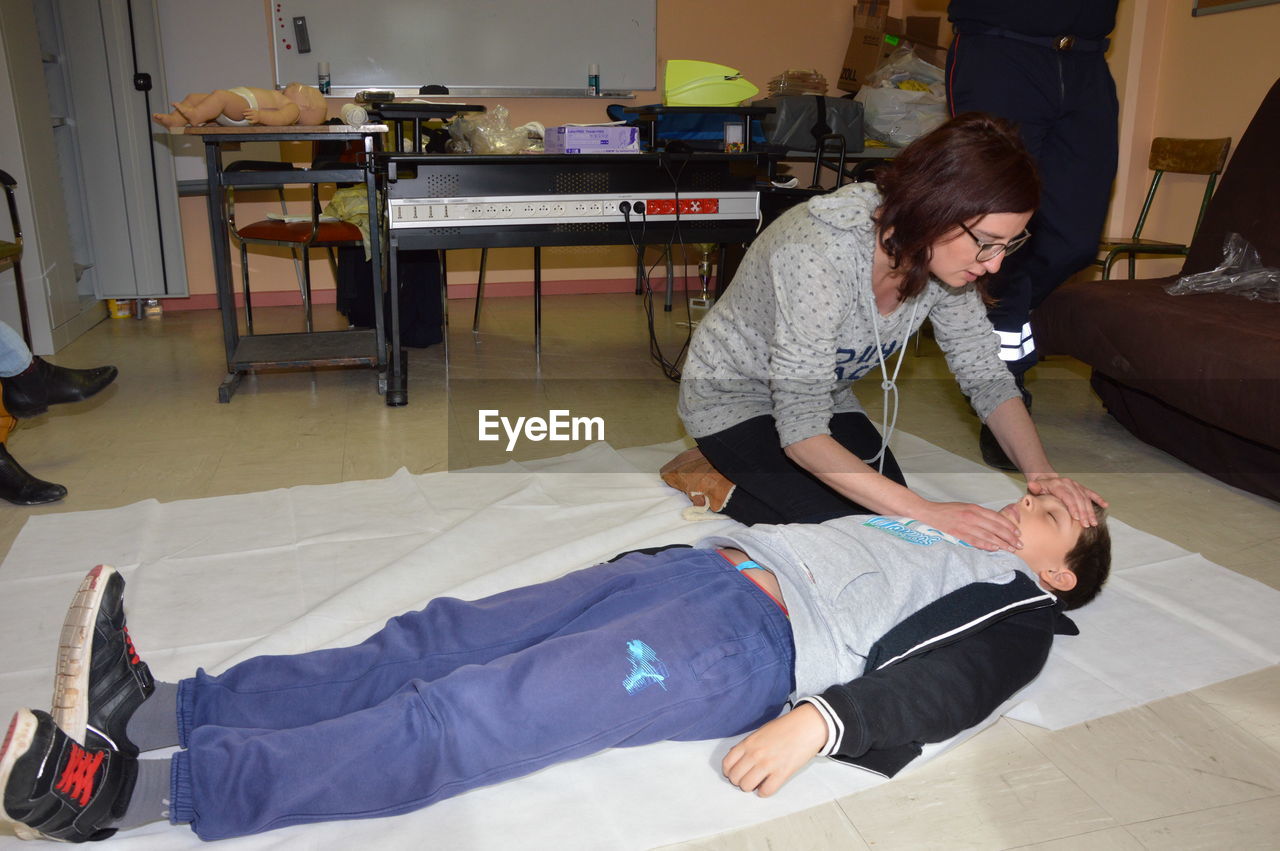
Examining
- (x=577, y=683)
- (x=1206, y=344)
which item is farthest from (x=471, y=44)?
(x=577, y=683)

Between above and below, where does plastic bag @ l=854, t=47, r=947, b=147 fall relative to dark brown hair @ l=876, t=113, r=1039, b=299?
above

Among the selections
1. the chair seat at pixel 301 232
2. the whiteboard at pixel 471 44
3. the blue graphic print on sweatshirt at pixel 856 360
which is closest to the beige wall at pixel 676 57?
the whiteboard at pixel 471 44

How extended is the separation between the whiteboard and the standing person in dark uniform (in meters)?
2.64

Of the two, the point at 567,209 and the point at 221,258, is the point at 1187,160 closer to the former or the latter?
the point at 567,209

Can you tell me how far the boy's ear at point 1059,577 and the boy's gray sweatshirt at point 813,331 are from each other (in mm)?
393

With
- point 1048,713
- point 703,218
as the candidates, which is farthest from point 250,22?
point 1048,713

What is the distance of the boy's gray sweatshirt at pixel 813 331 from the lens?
5.14ft

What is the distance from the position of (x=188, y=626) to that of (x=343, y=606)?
253 millimetres

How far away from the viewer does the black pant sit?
1803 mm

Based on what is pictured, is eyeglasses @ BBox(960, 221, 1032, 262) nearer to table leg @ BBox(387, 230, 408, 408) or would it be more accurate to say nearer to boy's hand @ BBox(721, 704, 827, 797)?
boy's hand @ BBox(721, 704, 827, 797)

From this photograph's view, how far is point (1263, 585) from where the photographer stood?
5.92 feet

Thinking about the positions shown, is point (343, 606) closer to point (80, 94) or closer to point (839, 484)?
point (839, 484)

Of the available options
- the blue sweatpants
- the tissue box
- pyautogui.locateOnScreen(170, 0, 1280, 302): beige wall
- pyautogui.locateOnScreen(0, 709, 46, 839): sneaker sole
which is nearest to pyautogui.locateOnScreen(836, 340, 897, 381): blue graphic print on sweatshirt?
the blue sweatpants

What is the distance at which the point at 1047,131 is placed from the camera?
8.43 feet
